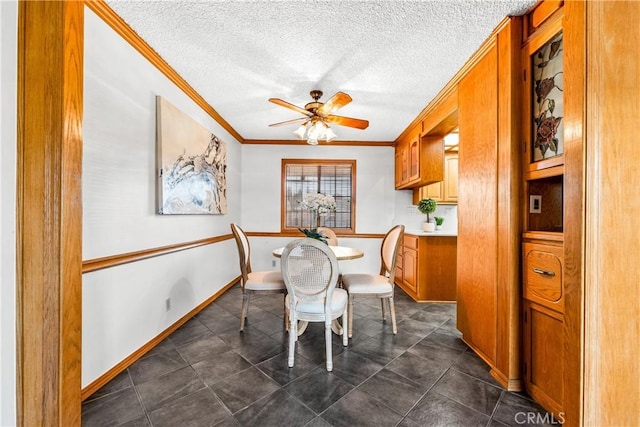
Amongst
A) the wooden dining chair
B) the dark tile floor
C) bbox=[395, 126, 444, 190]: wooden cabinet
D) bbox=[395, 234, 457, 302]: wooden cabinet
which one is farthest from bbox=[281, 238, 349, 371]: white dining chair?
bbox=[395, 126, 444, 190]: wooden cabinet

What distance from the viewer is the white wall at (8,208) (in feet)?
3.15

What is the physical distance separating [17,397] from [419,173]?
374 cm

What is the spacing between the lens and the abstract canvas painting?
7.02 feet

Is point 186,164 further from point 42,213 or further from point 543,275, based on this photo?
point 543,275

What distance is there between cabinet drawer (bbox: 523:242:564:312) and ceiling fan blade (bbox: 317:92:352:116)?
1.69m

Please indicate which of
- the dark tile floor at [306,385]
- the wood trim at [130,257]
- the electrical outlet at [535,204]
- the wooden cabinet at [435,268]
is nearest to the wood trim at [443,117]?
the electrical outlet at [535,204]

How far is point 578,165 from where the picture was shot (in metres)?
0.98

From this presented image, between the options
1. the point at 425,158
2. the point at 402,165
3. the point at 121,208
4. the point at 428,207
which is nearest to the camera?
the point at 121,208

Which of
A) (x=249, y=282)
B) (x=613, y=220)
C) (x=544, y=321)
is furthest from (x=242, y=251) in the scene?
(x=613, y=220)

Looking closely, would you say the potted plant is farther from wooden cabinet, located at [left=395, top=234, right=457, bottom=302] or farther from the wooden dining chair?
the wooden dining chair

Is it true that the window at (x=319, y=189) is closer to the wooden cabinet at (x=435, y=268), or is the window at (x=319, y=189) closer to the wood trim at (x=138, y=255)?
the wood trim at (x=138, y=255)

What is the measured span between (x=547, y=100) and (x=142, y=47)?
281cm

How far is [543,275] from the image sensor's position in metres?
1.45

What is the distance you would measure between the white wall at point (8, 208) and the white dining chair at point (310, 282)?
4.14 feet
